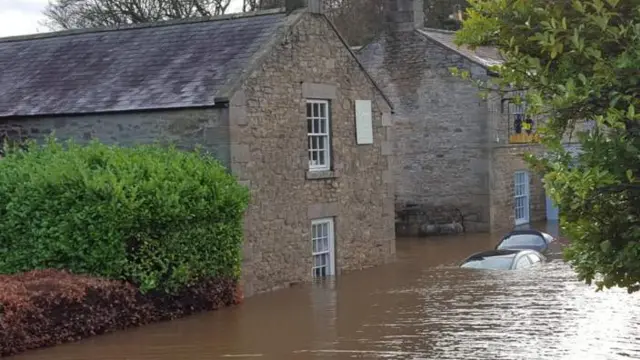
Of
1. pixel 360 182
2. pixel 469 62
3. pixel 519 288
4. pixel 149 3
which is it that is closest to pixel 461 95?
pixel 469 62

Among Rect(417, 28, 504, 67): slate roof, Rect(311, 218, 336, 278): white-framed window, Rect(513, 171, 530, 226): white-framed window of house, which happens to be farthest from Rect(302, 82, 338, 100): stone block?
Rect(513, 171, 530, 226): white-framed window of house

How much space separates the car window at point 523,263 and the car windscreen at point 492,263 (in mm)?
214

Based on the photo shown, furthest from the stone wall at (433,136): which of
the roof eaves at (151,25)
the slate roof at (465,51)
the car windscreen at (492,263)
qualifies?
the roof eaves at (151,25)

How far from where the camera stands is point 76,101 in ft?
66.5

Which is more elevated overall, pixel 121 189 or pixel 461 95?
pixel 461 95

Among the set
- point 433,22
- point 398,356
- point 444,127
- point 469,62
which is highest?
point 433,22

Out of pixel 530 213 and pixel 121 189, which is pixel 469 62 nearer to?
pixel 530 213

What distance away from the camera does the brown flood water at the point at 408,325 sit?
1323 centimetres

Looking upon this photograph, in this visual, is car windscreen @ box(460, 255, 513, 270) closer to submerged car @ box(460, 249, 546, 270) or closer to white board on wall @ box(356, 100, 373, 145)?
submerged car @ box(460, 249, 546, 270)

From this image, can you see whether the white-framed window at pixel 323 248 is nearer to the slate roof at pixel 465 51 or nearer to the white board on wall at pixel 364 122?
the white board on wall at pixel 364 122

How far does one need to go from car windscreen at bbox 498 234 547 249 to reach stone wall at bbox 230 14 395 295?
3.03m

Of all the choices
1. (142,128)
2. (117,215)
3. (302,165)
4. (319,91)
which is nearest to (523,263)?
(302,165)

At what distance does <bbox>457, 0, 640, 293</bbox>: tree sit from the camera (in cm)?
654

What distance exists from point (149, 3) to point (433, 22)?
1316 centimetres
